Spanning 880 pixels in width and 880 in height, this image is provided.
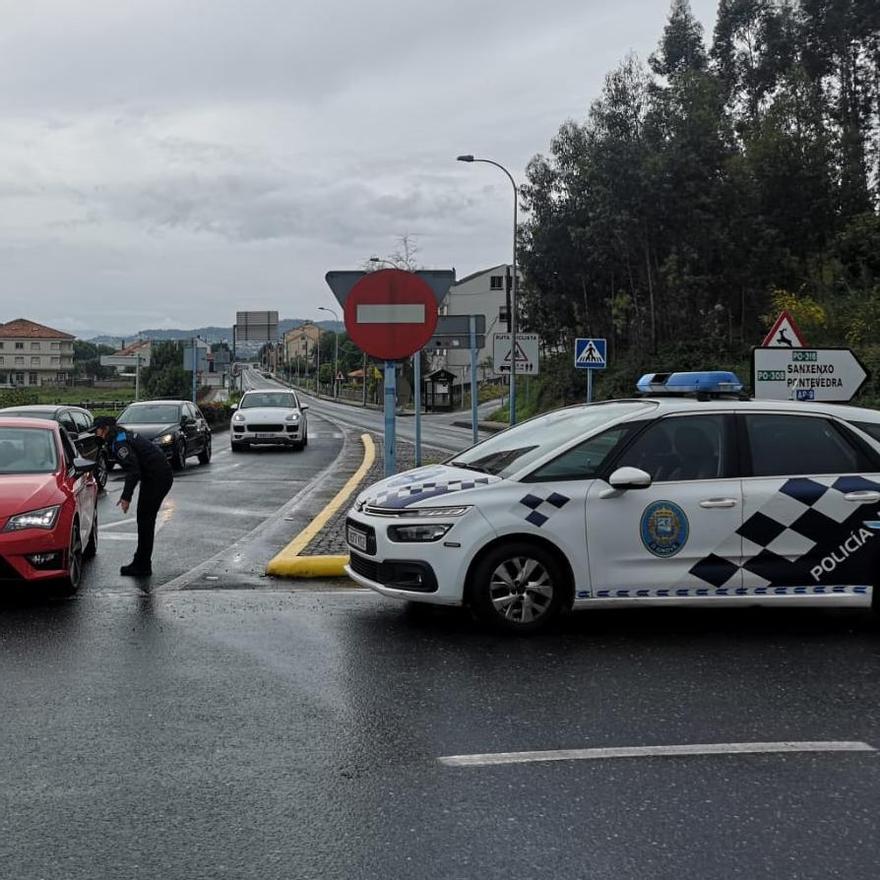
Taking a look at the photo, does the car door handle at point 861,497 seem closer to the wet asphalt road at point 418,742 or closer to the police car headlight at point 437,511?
the wet asphalt road at point 418,742

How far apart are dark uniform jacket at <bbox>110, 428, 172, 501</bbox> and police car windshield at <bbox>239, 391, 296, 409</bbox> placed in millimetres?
17945

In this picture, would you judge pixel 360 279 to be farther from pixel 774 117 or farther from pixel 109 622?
pixel 774 117

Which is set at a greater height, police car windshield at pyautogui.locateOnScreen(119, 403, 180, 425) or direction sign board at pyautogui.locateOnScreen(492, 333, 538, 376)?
direction sign board at pyautogui.locateOnScreen(492, 333, 538, 376)

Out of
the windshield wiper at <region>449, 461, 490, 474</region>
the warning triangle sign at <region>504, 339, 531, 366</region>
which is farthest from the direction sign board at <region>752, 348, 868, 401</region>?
the warning triangle sign at <region>504, 339, 531, 366</region>

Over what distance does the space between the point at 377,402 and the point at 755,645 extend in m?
89.8

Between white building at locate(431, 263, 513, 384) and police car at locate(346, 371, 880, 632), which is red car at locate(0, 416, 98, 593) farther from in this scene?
white building at locate(431, 263, 513, 384)

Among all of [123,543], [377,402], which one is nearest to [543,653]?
[123,543]

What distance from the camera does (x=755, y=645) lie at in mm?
6371

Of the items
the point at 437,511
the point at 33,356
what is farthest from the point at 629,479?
the point at 33,356

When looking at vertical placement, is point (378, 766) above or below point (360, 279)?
below

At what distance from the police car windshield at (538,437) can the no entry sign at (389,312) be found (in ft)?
4.22

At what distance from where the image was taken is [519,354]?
2212 centimetres

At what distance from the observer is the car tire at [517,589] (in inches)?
252

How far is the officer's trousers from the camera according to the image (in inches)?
343
